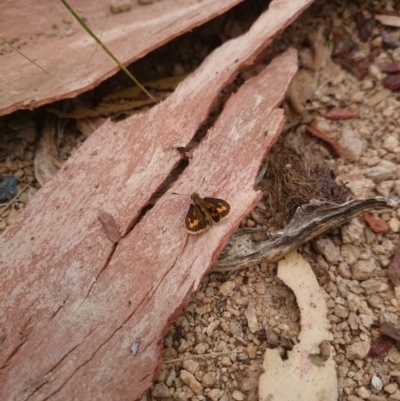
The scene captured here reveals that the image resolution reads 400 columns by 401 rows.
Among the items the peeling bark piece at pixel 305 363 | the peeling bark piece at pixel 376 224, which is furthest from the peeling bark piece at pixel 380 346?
the peeling bark piece at pixel 376 224

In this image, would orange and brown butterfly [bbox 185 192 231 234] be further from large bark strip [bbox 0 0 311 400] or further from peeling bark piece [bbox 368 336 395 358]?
peeling bark piece [bbox 368 336 395 358]

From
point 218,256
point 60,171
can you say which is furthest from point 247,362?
point 60,171

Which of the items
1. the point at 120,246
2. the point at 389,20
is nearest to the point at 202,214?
the point at 120,246

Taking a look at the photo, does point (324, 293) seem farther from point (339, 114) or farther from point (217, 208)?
point (339, 114)

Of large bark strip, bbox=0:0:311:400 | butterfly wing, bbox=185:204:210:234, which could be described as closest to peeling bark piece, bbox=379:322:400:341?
large bark strip, bbox=0:0:311:400

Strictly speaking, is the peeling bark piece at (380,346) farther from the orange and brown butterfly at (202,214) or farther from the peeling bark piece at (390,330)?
the orange and brown butterfly at (202,214)

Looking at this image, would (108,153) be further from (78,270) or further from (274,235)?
(274,235)

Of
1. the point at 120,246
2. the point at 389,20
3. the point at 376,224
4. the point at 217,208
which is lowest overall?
the point at 376,224
